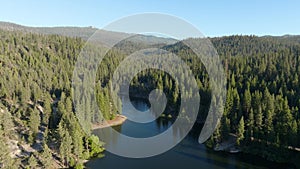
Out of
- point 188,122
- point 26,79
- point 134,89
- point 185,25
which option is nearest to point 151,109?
point 188,122

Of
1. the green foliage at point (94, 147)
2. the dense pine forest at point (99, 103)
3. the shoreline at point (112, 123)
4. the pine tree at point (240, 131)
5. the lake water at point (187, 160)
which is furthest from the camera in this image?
the shoreline at point (112, 123)

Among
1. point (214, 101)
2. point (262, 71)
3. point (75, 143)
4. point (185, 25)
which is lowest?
point (75, 143)

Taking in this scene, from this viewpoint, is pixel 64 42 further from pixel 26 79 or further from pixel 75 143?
pixel 75 143

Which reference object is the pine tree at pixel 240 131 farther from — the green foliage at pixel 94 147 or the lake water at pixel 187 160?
the green foliage at pixel 94 147

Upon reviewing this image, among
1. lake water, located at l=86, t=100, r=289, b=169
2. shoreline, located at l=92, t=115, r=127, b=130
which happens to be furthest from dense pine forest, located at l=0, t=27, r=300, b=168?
lake water, located at l=86, t=100, r=289, b=169

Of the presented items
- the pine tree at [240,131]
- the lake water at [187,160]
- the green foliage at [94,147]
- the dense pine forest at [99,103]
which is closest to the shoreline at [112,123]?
the dense pine forest at [99,103]

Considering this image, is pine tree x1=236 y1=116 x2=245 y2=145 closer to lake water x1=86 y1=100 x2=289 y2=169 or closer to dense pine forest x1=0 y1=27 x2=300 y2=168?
dense pine forest x1=0 y1=27 x2=300 y2=168

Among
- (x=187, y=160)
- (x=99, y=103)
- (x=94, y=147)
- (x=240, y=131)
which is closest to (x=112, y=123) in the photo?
(x=99, y=103)

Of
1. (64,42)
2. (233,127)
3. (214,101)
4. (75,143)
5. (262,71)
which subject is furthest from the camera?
(64,42)

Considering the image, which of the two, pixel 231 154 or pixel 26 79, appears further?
pixel 26 79
